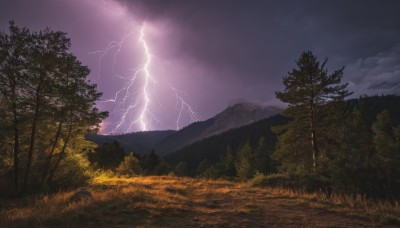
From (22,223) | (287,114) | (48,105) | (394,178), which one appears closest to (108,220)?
(22,223)

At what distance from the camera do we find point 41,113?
17.4 meters

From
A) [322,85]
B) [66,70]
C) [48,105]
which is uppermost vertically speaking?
[322,85]

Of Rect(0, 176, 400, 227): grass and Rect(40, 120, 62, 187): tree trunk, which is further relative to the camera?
Rect(40, 120, 62, 187): tree trunk

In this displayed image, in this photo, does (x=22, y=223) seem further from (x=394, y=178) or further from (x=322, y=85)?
(x=322, y=85)

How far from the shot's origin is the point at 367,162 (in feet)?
54.1

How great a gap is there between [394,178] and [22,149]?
20.0 m

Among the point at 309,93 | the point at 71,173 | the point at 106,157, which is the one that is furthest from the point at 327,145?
the point at 106,157

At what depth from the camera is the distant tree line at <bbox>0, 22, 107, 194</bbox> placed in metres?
16.5

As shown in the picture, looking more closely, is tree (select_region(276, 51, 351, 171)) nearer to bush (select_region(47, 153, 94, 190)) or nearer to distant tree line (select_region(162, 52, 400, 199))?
distant tree line (select_region(162, 52, 400, 199))

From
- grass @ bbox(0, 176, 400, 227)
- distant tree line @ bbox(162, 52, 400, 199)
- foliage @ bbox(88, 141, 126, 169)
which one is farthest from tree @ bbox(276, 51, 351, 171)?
foliage @ bbox(88, 141, 126, 169)

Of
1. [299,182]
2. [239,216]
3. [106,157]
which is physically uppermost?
[106,157]

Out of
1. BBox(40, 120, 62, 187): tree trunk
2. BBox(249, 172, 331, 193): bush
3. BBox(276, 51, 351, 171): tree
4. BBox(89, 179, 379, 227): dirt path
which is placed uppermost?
BBox(276, 51, 351, 171): tree

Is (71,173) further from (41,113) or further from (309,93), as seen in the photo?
(309,93)

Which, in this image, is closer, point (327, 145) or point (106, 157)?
point (327, 145)
